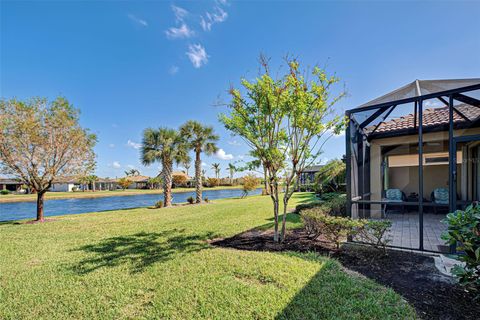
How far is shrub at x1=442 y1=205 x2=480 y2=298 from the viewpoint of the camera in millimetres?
2932

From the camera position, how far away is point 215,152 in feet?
69.4

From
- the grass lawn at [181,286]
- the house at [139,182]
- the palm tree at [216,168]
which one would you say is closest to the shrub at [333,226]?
the grass lawn at [181,286]

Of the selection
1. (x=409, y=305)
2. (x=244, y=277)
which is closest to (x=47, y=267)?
(x=244, y=277)

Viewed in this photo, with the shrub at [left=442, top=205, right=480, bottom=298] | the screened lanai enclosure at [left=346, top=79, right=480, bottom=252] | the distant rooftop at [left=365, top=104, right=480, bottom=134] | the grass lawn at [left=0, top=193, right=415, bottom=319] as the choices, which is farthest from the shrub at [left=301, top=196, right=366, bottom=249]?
the distant rooftop at [left=365, top=104, right=480, bottom=134]

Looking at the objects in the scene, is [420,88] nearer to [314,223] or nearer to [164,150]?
[314,223]

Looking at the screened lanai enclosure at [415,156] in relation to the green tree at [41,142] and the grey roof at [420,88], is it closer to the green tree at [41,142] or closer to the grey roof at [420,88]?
the grey roof at [420,88]

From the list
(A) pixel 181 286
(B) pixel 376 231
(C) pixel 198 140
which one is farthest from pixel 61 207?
(B) pixel 376 231

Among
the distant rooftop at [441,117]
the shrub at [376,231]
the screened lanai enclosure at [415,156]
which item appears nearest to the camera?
the shrub at [376,231]

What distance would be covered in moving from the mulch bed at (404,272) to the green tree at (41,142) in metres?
10.1

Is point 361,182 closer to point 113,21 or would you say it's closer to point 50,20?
point 113,21

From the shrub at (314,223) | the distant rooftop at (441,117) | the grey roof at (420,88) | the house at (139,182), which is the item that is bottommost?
the house at (139,182)

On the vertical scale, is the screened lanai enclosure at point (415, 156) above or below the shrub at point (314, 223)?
above

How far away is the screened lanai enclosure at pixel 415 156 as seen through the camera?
17.1 ft

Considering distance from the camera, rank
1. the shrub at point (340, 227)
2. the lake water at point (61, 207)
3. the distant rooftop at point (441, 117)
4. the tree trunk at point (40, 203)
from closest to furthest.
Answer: the shrub at point (340, 227), the distant rooftop at point (441, 117), the tree trunk at point (40, 203), the lake water at point (61, 207)
